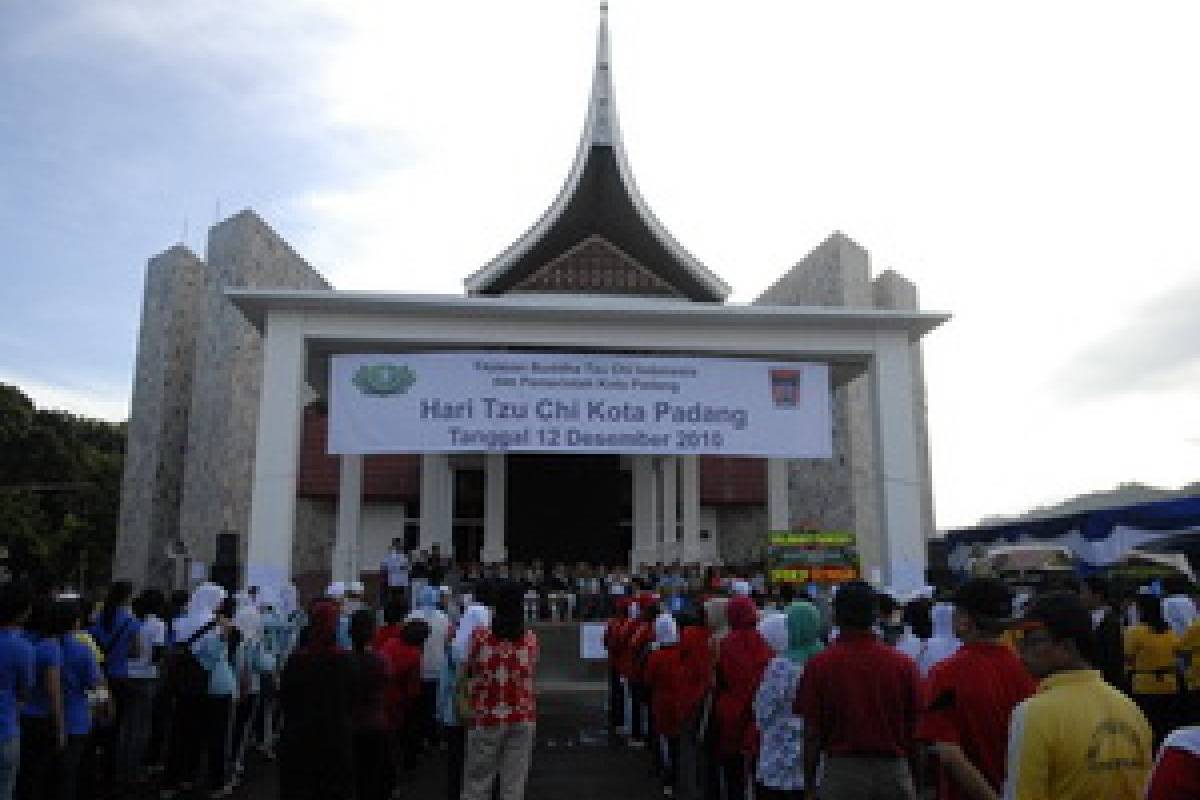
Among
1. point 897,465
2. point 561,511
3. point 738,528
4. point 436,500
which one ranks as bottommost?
point 738,528

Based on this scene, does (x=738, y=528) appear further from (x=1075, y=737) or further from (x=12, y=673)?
(x=1075, y=737)

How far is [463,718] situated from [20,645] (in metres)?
2.24

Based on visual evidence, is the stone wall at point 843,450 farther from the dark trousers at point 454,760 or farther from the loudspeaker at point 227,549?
the dark trousers at point 454,760

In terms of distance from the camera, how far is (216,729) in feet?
22.6

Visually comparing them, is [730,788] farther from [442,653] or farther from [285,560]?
[285,560]

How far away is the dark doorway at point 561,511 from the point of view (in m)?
21.9

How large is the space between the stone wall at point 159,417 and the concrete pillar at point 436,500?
7.84m

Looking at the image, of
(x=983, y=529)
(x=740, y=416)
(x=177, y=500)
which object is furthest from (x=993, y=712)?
(x=177, y=500)

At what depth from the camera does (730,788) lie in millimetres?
5488

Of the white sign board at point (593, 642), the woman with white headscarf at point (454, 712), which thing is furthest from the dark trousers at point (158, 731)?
the white sign board at point (593, 642)

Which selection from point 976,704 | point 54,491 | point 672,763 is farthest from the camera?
point 54,491

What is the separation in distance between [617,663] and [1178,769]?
8.21 m

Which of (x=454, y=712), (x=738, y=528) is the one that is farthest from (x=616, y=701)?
(x=738, y=528)

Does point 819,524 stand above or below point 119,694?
above
